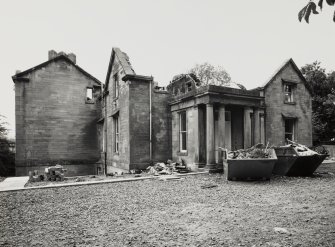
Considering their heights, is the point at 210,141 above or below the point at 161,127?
below

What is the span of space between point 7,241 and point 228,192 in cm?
591

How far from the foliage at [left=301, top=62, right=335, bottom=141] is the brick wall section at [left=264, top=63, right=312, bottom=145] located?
38.0ft

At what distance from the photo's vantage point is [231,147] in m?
14.4

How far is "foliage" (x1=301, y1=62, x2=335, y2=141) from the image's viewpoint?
28469 millimetres

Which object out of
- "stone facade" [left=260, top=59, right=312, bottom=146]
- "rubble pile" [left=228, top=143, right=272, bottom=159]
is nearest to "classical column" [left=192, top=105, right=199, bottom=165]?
"rubble pile" [left=228, top=143, right=272, bottom=159]

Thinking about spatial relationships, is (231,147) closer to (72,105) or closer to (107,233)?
(107,233)

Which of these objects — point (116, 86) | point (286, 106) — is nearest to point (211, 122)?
point (116, 86)

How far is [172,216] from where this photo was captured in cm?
536


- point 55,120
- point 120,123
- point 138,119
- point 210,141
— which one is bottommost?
point 210,141

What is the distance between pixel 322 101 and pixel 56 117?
29.6 m

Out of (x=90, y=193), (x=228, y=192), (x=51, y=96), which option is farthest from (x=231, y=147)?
(x=51, y=96)

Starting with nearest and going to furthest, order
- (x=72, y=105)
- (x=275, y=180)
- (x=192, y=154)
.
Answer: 1. (x=275, y=180)
2. (x=192, y=154)
3. (x=72, y=105)

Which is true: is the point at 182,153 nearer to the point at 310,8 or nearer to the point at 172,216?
the point at 172,216

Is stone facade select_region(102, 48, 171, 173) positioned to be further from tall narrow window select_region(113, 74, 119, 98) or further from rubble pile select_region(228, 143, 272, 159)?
rubble pile select_region(228, 143, 272, 159)
